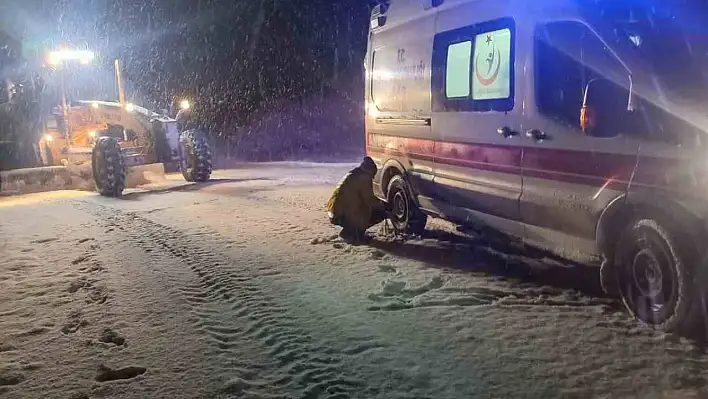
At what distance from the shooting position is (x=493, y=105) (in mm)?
5773

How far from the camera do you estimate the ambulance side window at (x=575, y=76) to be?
4.55 m

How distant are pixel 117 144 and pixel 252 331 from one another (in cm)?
1006

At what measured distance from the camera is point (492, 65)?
→ 582 cm

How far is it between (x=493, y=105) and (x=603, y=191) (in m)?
1.42

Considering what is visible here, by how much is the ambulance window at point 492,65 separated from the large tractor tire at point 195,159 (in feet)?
33.8

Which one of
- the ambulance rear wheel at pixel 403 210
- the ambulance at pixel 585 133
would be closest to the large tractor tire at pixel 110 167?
the ambulance rear wheel at pixel 403 210

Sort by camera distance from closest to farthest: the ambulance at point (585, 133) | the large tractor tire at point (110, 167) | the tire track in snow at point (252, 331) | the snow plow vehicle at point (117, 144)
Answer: the tire track in snow at point (252, 331) → the ambulance at point (585, 133) → the large tractor tire at point (110, 167) → the snow plow vehicle at point (117, 144)

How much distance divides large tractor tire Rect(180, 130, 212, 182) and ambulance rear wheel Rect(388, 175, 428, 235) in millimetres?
8133

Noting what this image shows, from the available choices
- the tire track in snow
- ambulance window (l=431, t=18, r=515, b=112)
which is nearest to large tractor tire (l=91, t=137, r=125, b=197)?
the tire track in snow

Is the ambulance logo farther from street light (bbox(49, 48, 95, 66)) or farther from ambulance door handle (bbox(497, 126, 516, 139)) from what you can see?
street light (bbox(49, 48, 95, 66))

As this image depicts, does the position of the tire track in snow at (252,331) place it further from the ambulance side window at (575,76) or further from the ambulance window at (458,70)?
the ambulance window at (458,70)

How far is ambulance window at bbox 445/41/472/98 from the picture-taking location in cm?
623

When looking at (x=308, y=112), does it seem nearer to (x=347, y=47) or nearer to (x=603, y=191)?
(x=347, y=47)

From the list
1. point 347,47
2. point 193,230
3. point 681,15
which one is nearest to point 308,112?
point 347,47
